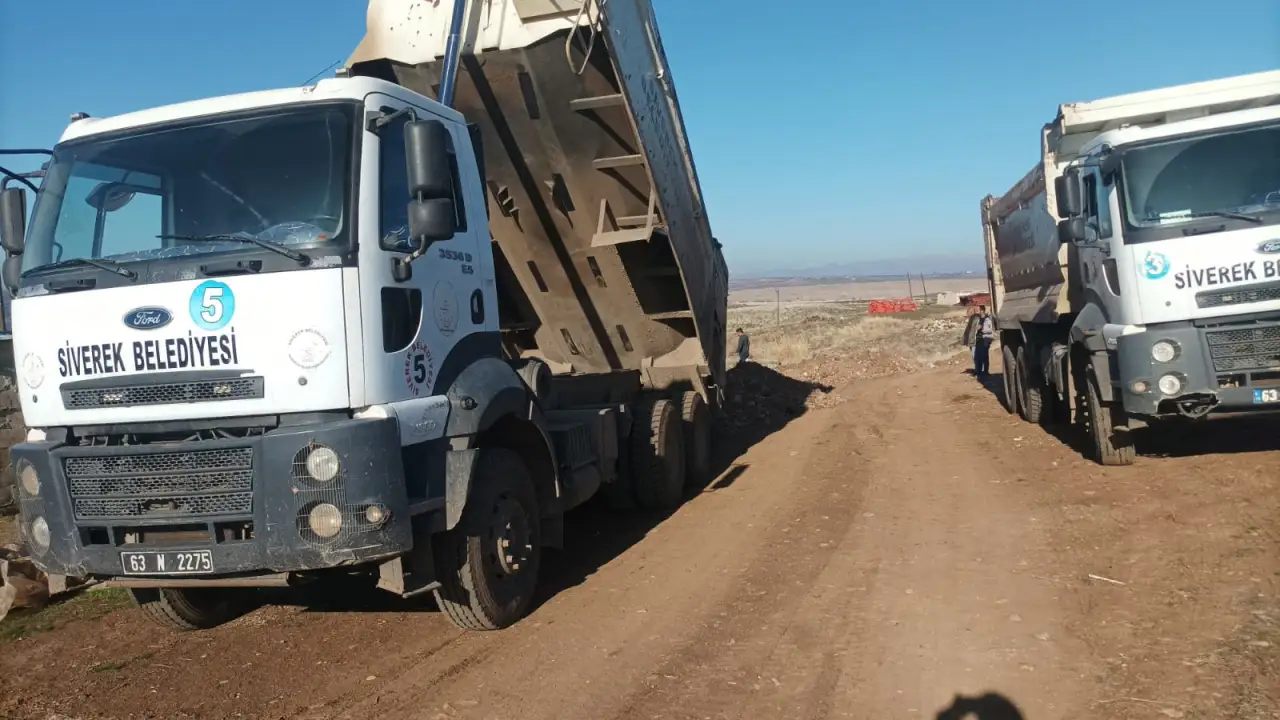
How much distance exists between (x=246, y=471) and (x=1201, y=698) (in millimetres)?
4268

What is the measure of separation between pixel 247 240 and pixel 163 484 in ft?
3.98

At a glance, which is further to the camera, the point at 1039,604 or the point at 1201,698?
the point at 1039,604

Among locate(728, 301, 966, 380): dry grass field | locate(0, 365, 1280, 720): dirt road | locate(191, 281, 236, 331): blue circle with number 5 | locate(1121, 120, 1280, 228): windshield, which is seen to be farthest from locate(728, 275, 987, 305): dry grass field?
locate(191, 281, 236, 331): blue circle with number 5

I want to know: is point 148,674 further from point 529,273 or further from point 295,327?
point 529,273

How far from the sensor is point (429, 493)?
15.6 feet

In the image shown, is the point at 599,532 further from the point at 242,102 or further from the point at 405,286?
the point at 242,102

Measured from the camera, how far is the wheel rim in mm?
5273

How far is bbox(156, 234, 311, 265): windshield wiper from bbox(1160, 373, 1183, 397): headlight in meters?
6.45

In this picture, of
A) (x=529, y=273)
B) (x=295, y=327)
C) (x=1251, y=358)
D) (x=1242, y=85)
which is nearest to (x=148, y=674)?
(x=295, y=327)

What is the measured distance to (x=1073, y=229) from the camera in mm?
8375

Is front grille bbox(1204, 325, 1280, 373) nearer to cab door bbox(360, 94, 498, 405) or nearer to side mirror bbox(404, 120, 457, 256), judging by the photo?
cab door bbox(360, 94, 498, 405)

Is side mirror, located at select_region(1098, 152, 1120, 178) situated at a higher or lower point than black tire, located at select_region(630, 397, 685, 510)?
higher

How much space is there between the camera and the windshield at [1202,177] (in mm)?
7422

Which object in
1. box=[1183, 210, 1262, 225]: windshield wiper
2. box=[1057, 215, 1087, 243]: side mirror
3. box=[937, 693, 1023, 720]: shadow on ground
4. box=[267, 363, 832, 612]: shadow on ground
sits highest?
box=[1057, 215, 1087, 243]: side mirror
